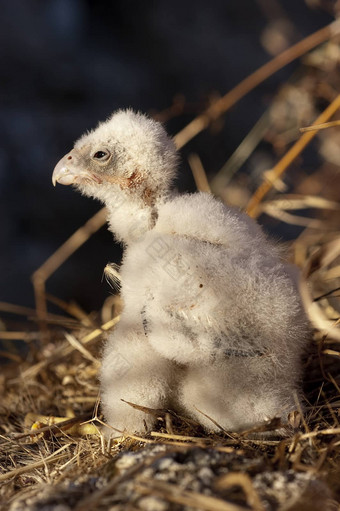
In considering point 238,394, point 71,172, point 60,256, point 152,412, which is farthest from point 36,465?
point 60,256

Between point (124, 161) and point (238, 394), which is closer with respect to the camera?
point (238, 394)

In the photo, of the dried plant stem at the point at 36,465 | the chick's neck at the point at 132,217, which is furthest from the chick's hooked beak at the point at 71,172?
the dried plant stem at the point at 36,465

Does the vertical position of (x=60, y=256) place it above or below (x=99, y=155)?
above

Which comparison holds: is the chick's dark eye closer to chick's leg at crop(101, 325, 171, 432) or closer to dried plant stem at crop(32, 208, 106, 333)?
chick's leg at crop(101, 325, 171, 432)

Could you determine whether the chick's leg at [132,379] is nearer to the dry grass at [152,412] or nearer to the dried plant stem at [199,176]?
the dry grass at [152,412]

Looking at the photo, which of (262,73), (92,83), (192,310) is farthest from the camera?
(92,83)

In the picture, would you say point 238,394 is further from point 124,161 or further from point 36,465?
point 124,161

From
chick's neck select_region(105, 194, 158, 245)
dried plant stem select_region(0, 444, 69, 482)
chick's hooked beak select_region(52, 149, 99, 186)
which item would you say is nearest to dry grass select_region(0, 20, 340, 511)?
dried plant stem select_region(0, 444, 69, 482)
